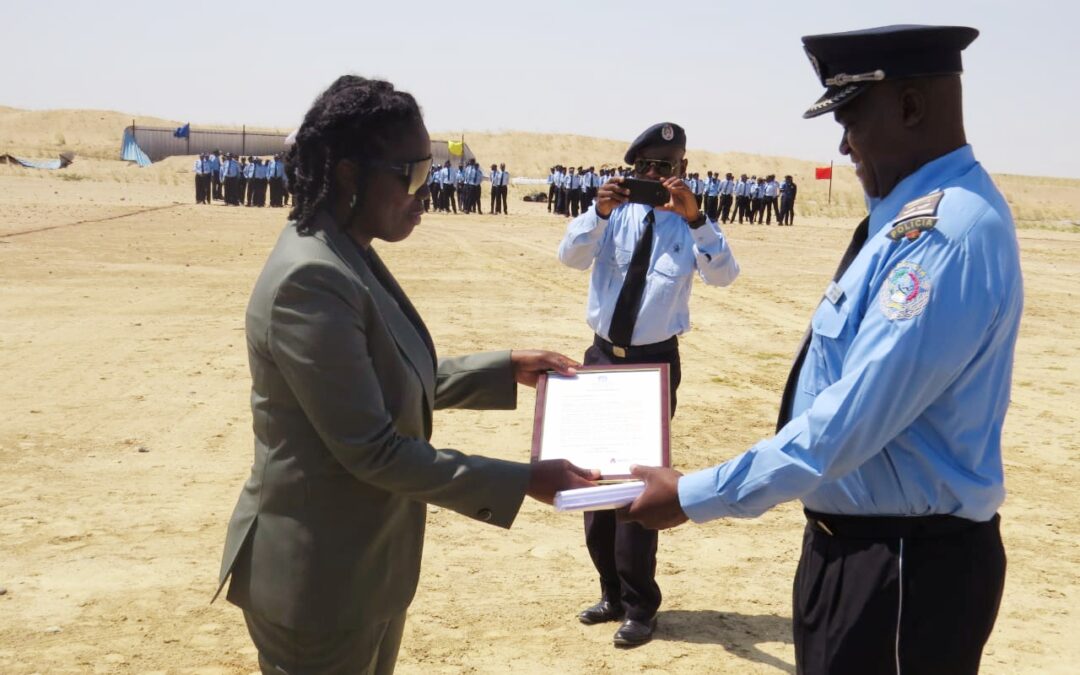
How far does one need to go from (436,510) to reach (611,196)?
8.01ft

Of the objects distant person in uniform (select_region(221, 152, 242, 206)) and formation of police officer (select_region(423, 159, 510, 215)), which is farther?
distant person in uniform (select_region(221, 152, 242, 206))

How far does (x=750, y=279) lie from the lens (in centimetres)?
1973

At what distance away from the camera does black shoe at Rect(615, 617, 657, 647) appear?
5.15 metres

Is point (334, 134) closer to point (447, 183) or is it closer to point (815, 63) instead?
point (815, 63)

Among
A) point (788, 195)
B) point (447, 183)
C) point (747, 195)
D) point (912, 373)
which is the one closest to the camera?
point (912, 373)

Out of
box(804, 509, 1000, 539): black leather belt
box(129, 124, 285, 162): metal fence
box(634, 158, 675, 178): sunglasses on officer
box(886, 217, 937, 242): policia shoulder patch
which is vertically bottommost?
box(804, 509, 1000, 539): black leather belt

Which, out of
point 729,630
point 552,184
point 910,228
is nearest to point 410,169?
point 910,228

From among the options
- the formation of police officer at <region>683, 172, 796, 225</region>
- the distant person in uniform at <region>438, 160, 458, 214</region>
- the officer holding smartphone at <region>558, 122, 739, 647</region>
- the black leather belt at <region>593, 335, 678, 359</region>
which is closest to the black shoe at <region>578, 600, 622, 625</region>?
the officer holding smartphone at <region>558, 122, 739, 647</region>

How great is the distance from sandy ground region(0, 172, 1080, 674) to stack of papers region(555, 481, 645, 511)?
7.09 feet

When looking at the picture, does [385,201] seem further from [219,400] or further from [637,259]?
[219,400]

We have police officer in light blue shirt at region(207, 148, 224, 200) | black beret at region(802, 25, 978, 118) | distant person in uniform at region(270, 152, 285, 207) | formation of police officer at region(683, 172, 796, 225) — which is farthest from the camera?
distant person in uniform at region(270, 152, 285, 207)

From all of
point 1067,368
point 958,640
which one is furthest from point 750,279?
point 958,640

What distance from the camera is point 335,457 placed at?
8.63 ft

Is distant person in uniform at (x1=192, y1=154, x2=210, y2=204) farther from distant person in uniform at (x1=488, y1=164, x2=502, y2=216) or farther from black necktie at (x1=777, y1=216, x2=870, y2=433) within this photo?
black necktie at (x1=777, y1=216, x2=870, y2=433)
